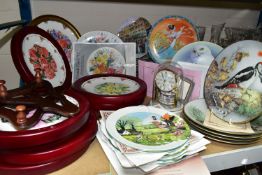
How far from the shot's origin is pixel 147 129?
2.10ft

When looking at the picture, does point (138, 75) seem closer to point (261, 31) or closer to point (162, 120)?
point (162, 120)

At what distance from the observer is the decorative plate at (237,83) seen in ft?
2.36

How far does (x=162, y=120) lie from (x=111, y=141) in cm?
17

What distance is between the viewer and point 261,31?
1.09 meters

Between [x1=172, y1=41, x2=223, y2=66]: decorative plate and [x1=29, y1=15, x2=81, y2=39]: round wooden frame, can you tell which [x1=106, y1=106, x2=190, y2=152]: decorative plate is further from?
[x1=29, y1=15, x2=81, y2=39]: round wooden frame

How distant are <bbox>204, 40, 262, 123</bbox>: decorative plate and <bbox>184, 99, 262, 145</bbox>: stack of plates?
3cm

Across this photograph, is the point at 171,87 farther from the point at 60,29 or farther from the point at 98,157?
the point at 60,29

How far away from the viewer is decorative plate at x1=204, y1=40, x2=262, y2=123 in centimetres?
72

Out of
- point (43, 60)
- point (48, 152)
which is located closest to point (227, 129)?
point (48, 152)

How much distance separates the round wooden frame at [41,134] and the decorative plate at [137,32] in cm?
49

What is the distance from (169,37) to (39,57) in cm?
50

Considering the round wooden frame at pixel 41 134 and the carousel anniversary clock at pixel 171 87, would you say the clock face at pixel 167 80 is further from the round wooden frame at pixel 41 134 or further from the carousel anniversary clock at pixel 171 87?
the round wooden frame at pixel 41 134

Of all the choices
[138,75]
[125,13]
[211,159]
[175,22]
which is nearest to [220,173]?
[211,159]

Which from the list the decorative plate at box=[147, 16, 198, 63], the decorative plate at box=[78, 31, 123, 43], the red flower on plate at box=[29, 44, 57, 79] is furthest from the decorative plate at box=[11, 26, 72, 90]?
the decorative plate at box=[147, 16, 198, 63]
